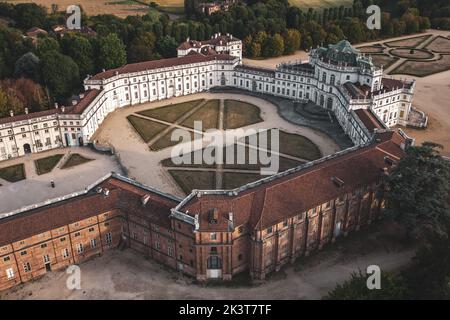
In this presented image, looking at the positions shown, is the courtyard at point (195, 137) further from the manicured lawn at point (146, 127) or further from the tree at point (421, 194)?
the tree at point (421, 194)

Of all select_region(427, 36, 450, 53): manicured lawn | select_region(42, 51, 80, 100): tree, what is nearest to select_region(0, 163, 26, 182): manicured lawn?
select_region(42, 51, 80, 100): tree

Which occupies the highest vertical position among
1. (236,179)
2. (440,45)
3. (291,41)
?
(291,41)

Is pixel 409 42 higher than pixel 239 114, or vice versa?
pixel 409 42

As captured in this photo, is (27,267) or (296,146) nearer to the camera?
(27,267)

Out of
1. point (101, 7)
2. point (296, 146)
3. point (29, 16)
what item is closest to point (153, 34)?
point (29, 16)

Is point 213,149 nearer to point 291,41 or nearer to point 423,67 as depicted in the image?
point 291,41

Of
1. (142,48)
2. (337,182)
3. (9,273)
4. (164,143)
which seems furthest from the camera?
(142,48)
